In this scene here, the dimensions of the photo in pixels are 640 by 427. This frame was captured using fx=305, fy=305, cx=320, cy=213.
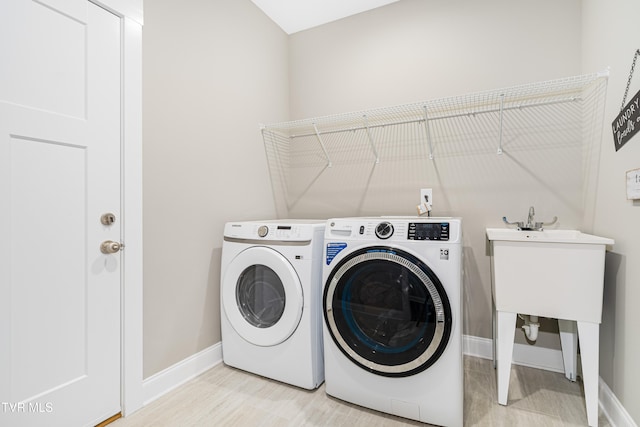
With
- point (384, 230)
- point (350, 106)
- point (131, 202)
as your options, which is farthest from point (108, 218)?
point (350, 106)

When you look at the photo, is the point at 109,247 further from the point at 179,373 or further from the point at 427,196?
the point at 427,196

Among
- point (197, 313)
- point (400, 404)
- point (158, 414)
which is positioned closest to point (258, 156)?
point (197, 313)

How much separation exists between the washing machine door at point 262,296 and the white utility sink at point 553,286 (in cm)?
104

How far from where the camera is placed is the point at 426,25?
7.34 ft

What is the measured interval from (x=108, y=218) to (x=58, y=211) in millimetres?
189

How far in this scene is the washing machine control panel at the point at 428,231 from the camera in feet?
4.53

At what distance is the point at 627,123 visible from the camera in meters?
1.32

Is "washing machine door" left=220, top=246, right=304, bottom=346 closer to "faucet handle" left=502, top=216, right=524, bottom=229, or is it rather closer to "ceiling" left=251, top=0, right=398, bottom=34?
"faucet handle" left=502, top=216, right=524, bottom=229

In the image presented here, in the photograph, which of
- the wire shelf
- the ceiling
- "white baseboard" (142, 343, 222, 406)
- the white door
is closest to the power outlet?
the wire shelf

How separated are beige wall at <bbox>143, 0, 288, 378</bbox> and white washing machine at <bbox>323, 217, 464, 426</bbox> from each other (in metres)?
0.84

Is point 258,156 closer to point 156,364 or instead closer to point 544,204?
point 156,364

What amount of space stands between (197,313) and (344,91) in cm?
200

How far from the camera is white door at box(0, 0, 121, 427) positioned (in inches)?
45.1

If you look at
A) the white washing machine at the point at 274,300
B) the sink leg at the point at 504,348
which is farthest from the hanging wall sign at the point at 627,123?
the white washing machine at the point at 274,300
